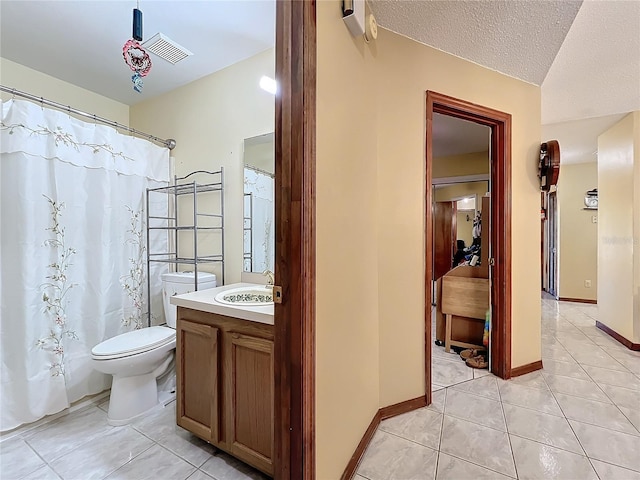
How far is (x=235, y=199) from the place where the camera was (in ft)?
7.48

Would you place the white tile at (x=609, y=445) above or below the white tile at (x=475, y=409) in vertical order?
above

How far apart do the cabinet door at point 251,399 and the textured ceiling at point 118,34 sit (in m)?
1.88

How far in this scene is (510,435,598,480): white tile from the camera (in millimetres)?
1380

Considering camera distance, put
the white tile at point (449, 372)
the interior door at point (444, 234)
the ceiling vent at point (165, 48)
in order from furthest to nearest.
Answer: the interior door at point (444, 234) → the white tile at point (449, 372) → the ceiling vent at point (165, 48)

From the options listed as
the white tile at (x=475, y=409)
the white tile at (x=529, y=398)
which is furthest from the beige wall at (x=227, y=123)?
the white tile at (x=529, y=398)

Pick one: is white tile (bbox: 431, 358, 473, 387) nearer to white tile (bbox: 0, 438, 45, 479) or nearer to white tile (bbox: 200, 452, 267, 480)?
white tile (bbox: 200, 452, 267, 480)

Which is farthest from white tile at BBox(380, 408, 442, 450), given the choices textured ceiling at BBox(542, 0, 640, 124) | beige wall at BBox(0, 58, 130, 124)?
beige wall at BBox(0, 58, 130, 124)

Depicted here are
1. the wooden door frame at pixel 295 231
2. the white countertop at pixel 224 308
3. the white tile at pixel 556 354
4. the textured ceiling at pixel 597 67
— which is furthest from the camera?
the white tile at pixel 556 354

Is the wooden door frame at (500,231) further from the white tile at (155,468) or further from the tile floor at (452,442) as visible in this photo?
the white tile at (155,468)

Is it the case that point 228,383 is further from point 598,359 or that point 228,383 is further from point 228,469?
point 598,359

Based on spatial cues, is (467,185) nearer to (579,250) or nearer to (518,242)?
(579,250)

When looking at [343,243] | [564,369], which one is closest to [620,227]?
[564,369]

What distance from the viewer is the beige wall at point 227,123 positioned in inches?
86.7

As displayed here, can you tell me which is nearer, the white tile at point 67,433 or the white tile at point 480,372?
the white tile at point 67,433
